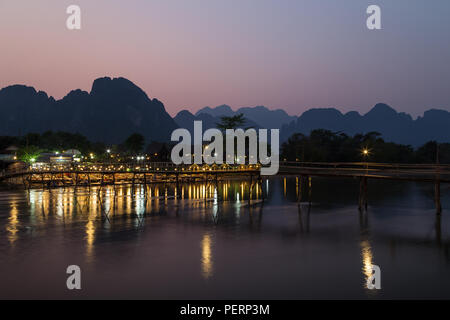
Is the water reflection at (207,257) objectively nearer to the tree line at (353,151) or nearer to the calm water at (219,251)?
the calm water at (219,251)

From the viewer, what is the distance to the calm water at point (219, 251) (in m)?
18.9

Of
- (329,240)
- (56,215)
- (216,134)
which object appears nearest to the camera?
(329,240)

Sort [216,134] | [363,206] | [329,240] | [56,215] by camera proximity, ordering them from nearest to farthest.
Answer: [329,240] → [56,215] → [363,206] → [216,134]

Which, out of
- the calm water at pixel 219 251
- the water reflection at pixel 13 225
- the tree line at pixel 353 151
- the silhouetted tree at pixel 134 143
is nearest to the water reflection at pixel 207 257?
the calm water at pixel 219 251

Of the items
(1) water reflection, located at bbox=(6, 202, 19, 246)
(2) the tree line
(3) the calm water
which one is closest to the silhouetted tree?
(2) the tree line

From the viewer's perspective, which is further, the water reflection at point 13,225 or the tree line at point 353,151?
the tree line at point 353,151

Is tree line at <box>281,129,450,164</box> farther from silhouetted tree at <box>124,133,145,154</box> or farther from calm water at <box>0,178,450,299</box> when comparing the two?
calm water at <box>0,178,450,299</box>

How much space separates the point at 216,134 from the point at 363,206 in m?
66.6

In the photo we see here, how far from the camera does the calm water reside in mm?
18891

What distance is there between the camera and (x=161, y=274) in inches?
822

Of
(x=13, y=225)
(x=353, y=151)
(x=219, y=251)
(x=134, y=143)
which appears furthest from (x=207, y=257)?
(x=134, y=143)

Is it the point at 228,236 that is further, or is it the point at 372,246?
the point at 228,236
